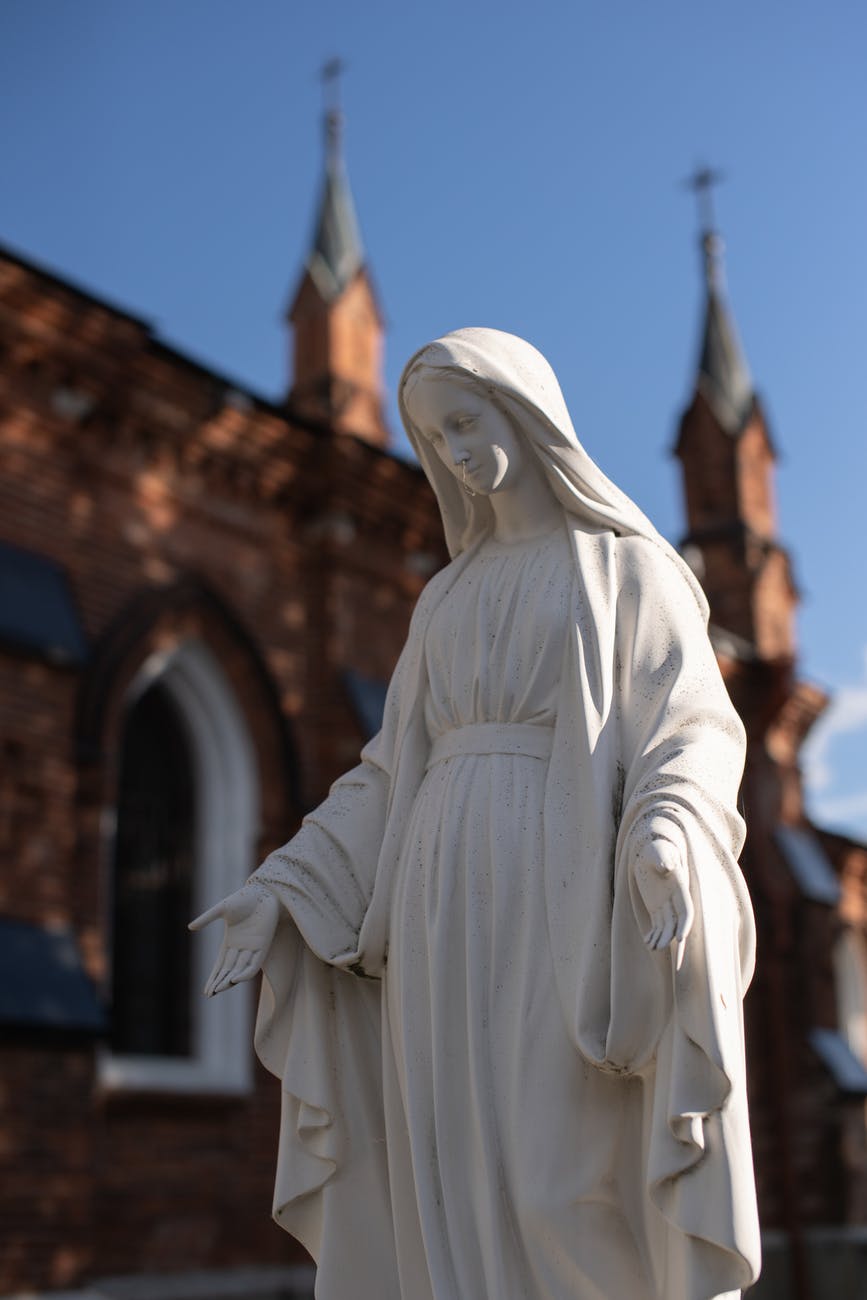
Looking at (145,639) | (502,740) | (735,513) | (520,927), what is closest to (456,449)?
(502,740)

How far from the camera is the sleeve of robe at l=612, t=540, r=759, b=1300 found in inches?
97.0

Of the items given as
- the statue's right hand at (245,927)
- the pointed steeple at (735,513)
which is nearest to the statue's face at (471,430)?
the statue's right hand at (245,927)

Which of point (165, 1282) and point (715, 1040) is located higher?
point (715, 1040)

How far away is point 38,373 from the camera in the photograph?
10297 millimetres

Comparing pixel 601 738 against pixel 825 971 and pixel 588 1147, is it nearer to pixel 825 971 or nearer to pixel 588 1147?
pixel 588 1147

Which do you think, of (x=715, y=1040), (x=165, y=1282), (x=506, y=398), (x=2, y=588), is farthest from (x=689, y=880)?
(x=165, y=1282)

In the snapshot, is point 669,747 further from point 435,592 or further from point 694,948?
point 435,592

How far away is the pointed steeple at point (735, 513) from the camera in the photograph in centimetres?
1833

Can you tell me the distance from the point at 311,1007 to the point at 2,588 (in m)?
6.93

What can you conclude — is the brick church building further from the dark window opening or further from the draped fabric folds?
the draped fabric folds

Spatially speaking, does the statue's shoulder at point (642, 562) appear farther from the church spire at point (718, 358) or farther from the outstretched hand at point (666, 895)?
the church spire at point (718, 358)

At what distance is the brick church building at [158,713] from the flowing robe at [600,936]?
5773 millimetres

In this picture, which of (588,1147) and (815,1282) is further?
(815,1282)

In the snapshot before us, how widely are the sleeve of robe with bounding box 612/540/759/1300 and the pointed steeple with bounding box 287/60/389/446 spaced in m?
10.7
